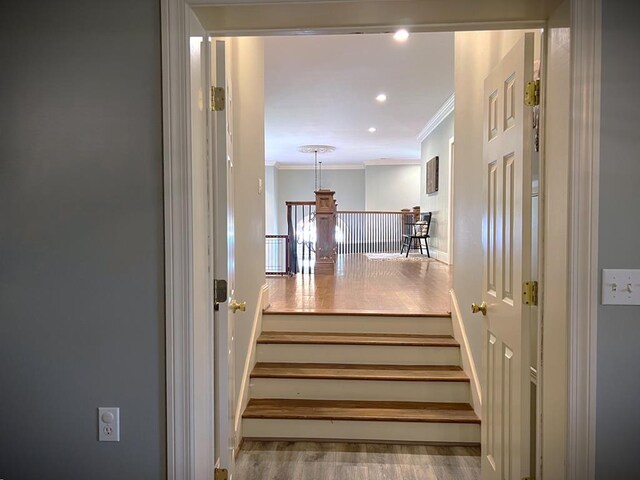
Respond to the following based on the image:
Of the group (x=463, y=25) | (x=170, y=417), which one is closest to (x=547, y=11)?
(x=463, y=25)

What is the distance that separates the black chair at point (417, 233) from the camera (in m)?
8.72

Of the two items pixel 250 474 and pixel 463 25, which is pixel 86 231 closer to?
pixel 463 25

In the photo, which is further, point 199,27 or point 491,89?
point 491,89

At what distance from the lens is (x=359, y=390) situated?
2824 mm

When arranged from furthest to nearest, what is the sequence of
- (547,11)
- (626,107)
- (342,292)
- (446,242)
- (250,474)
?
1. (446,242)
2. (342,292)
3. (250,474)
4. (547,11)
5. (626,107)

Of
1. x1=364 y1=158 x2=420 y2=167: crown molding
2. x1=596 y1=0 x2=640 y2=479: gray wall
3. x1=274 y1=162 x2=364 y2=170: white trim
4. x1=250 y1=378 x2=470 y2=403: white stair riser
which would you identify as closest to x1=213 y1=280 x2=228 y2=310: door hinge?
x1=596 y1=0 x2=640 y2=479: gray wall

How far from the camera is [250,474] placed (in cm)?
228

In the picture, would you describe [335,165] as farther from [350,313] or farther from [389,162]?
[350,313]

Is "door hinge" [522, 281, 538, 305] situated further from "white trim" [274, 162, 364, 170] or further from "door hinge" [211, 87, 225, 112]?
"white trim" [274, 162, 364, 170]

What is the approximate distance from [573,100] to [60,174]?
1721mm

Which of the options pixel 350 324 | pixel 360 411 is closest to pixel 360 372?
pixel 360 411

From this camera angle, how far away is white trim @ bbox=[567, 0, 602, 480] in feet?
4.05

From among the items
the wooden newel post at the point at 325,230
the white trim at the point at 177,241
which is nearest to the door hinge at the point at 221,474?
the white trim at the point at 177,241

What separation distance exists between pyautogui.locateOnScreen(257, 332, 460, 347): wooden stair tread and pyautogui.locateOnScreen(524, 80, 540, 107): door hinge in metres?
1.97
